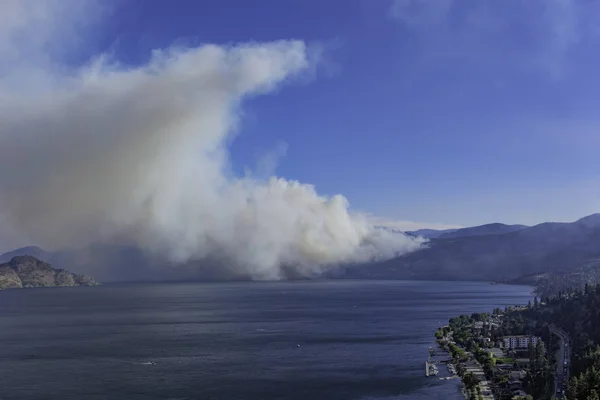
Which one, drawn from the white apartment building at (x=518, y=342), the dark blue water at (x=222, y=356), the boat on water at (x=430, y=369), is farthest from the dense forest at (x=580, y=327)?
the boat on water at (x=430, y=369)

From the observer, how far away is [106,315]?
107062 millimetres

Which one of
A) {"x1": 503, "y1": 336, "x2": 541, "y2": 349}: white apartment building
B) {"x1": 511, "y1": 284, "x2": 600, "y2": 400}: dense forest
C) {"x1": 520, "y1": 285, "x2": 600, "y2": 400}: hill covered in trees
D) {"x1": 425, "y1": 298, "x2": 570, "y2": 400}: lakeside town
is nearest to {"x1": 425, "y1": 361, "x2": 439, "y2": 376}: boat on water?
{"x1": 425, "y1": 298, "x2": 570, "y2": 400}: lakeside town

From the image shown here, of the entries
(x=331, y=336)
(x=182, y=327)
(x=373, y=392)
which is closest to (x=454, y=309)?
(x=331, y=336)

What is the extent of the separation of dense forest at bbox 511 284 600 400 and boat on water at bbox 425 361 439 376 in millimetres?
10839

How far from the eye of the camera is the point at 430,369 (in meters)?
51.3

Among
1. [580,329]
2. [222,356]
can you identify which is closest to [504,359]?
[580,329]

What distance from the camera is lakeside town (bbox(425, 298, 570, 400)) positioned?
145ft

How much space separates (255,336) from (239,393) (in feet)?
98.2

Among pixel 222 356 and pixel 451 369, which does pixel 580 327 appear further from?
pixel 222 356

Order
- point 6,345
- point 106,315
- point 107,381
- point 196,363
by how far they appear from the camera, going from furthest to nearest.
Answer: point 106,315, point 6,345, point 196,363, point 107,381

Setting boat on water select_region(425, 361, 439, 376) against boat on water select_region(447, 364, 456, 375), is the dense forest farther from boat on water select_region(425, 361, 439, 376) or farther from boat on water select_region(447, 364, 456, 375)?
boat on water select_region(425, 361, 439, 376)

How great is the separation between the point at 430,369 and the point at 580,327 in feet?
98.4

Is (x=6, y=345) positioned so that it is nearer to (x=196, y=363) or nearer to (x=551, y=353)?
Answer: (x=196, y=363)

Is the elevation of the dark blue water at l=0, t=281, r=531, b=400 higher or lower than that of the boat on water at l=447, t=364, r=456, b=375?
higher
